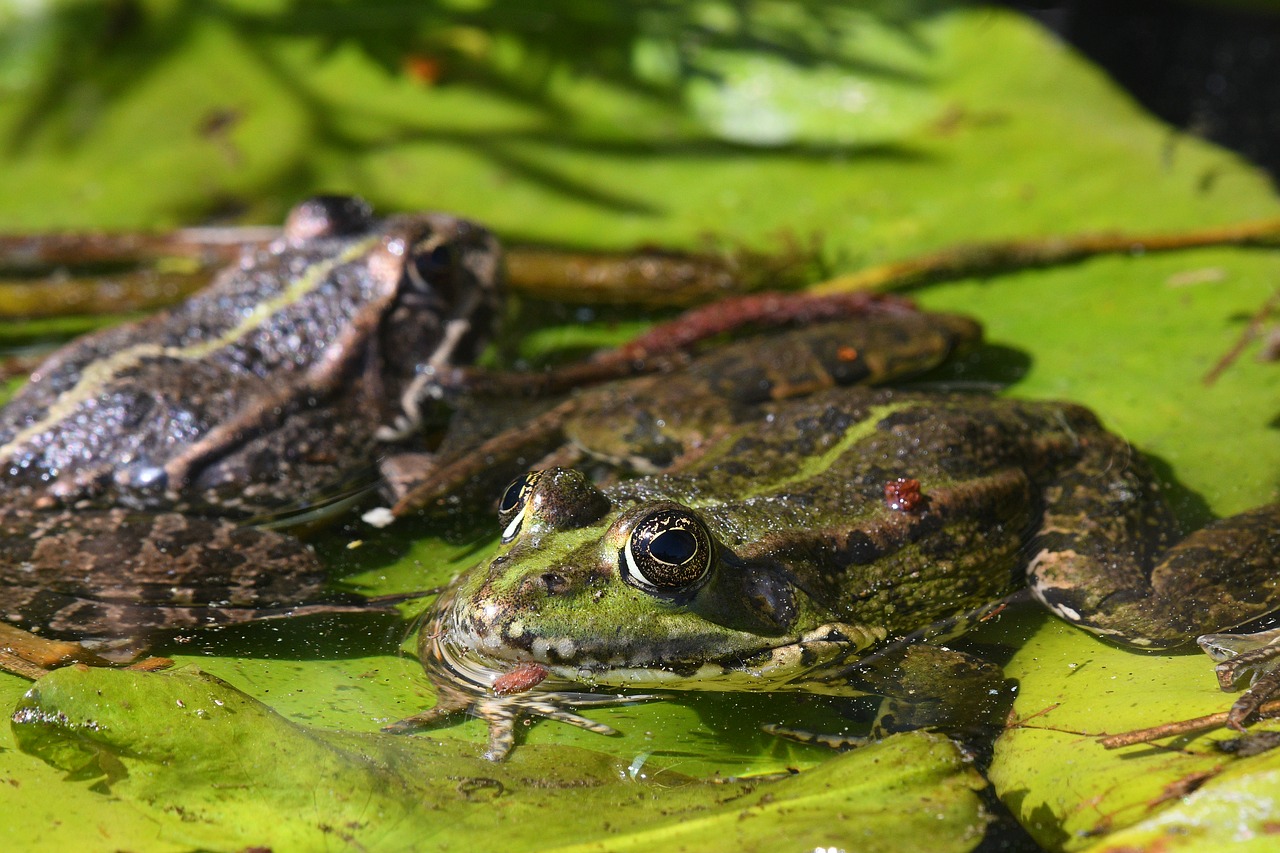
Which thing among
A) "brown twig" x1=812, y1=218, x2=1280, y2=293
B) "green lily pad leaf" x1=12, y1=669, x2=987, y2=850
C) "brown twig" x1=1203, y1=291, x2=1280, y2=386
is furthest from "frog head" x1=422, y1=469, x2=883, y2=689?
"brown twig" x1=812, y1=218, x2=1280, y2=293

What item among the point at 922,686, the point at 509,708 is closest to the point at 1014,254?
the point at 922,686

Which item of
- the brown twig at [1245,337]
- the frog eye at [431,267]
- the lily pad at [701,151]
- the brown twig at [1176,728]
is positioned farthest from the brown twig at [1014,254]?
the brown twig at [1176,728]

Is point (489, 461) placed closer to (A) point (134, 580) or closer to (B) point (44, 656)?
(A) point (134, 580)

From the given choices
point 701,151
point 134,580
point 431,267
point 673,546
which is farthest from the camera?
point 701,151

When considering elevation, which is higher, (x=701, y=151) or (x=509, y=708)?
(x=701, y=151)

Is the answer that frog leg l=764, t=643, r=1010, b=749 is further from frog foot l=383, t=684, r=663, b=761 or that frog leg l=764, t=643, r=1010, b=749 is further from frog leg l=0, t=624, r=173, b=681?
frog leg l=0, t=624, r=173, b=681

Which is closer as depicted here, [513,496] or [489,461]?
[513,496]
